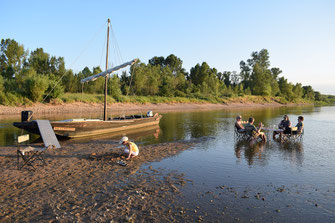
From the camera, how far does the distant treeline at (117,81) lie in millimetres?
43594

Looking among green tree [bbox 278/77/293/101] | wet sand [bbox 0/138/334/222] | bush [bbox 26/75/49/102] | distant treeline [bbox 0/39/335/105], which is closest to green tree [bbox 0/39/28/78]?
distant treeline [bbox 0/39/335/105]

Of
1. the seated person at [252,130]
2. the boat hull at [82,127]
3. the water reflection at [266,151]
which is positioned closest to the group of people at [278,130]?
the seated person at [252,130]

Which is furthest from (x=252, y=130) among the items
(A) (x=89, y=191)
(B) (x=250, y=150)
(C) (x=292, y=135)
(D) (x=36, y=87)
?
(D) (x=36, y=87)

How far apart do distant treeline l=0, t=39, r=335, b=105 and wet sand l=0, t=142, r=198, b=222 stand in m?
10.3

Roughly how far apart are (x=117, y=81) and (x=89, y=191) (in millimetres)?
53049

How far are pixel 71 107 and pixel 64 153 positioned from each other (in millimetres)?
35241

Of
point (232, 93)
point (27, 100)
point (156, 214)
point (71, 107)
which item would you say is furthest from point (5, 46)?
point (232, 93)

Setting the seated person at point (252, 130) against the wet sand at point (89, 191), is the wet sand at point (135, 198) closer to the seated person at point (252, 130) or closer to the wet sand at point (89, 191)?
the wet sand at point (89, 191)

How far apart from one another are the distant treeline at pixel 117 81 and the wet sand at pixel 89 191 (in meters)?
10.3

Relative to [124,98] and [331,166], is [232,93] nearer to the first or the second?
[124,98]

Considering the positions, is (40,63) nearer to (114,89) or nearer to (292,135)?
(114,89)

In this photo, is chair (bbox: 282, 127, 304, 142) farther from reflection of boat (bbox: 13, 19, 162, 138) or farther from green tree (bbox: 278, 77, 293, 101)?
green tree (bbox: 278, 77, 293, 101)

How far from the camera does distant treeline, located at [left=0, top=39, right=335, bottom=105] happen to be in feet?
143

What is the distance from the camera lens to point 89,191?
24.5 feet
